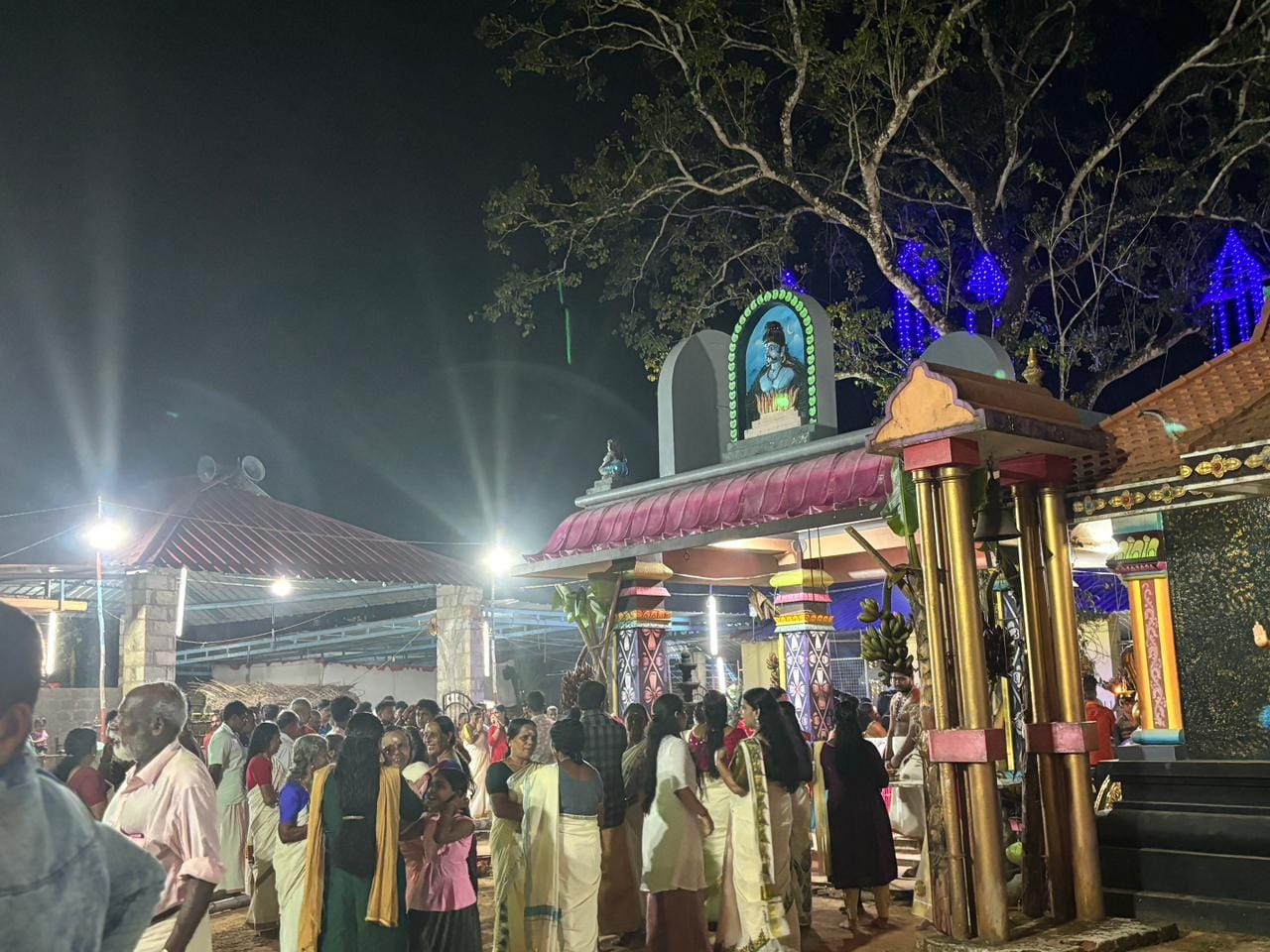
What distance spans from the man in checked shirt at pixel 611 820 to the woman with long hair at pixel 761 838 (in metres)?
0.69

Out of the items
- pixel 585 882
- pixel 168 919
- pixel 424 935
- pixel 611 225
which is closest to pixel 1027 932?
pixel 585 882

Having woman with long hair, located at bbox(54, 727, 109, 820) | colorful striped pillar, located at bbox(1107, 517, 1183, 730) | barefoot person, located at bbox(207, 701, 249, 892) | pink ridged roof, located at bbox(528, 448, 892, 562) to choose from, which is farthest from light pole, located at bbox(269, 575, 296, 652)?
colorful striped pillar, located at bbox(1107, 517, 1183, 730)

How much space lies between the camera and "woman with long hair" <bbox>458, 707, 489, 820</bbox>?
14.5m

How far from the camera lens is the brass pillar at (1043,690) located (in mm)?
7055

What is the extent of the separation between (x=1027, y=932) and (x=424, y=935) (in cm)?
354

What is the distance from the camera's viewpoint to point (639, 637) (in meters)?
13.8

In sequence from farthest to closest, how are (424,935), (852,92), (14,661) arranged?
(852,92), (424,935), (14,661)

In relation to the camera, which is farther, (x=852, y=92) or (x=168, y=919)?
(x=852, y=92)

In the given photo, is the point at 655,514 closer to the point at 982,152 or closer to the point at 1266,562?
the point at 1266,562

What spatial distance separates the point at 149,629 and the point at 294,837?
9.90 metres

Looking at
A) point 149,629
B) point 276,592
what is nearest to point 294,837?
point 149,629

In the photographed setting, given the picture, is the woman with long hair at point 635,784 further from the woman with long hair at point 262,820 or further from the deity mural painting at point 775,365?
the deity mural painting at point 775,365

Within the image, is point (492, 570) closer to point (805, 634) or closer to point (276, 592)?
point (276, 592)

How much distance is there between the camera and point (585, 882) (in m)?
6.79
